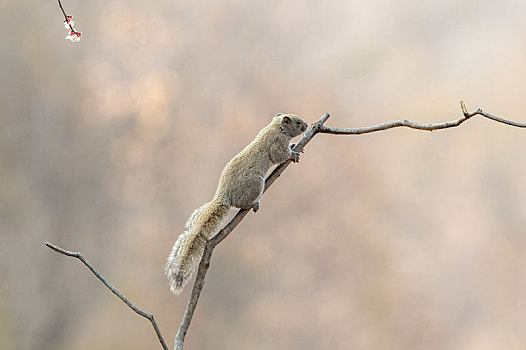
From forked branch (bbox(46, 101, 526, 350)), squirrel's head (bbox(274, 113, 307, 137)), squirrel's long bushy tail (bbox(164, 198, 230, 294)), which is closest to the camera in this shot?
forked branch (bbox(46, 101, 526, 350))

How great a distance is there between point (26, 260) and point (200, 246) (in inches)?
105

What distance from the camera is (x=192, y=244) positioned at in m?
1.82

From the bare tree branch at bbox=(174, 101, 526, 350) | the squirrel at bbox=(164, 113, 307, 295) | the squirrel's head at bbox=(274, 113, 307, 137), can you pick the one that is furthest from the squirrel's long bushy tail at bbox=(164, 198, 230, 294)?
the squirrel's head at bbox=(274, 113, 307, 137)

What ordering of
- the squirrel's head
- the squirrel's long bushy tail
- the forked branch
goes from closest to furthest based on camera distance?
the forked branch
the squirrel's long bushy tail
the squirrel's head

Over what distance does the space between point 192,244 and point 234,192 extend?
10.5 inches

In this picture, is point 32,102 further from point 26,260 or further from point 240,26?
point 240,26

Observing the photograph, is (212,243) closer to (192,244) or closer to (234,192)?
(192,244)

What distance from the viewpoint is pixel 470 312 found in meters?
3.85

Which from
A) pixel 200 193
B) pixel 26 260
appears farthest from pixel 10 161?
pixel 200 193

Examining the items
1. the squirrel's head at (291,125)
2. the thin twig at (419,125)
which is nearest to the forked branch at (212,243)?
the thin twig at (419,125)

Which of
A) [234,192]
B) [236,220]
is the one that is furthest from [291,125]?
[236,220]

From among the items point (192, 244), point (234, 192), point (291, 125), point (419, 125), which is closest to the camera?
point (419, 125)

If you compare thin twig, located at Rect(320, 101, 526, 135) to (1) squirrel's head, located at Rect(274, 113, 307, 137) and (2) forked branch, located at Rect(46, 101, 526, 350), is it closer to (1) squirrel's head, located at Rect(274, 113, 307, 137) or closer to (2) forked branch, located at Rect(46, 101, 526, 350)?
(2) forked branch, located at Rect(46, 101, 526, 350)

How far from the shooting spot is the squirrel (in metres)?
1.76
